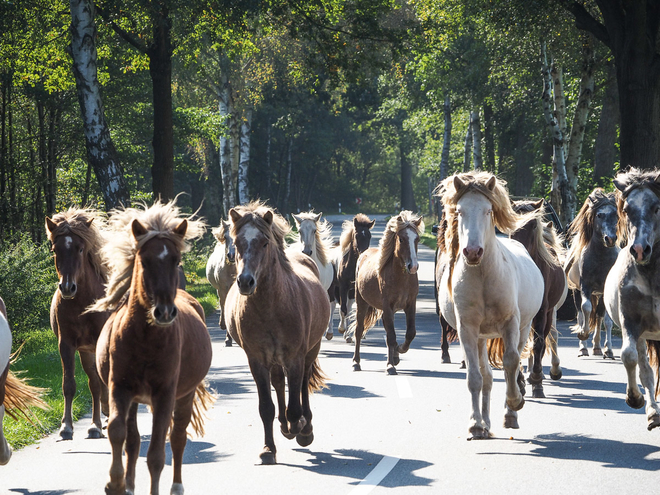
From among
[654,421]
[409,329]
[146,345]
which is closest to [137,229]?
[146,345]

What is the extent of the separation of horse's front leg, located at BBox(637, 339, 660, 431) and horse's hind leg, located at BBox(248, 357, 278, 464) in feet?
10.0

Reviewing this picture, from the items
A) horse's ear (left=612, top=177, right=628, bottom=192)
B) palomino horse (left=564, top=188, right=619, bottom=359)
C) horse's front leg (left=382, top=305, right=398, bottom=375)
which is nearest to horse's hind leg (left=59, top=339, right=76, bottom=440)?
horse's front leg (left=382, top=305, right=398, bottom=375)

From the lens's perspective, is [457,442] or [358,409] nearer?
[457,442]

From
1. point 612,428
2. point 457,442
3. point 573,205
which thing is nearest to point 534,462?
point 457,442

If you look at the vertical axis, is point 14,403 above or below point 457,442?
above

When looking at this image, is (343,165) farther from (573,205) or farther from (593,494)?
(593,494)

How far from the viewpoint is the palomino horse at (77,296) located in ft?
26.0

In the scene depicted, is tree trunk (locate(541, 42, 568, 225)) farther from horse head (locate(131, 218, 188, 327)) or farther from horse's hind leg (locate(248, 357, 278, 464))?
horse head (locate(131, 218, 188, 327))

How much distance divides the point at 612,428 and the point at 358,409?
263cm

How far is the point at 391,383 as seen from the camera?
10.8 meters

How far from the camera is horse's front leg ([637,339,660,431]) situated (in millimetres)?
6879

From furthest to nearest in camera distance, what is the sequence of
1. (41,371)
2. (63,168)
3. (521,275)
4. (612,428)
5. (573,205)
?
(63,168) < (573,205) < (41,371) < (521,275) < (612,428)

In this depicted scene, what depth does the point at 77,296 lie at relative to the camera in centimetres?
820

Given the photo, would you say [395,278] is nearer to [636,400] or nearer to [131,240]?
[636,400]
